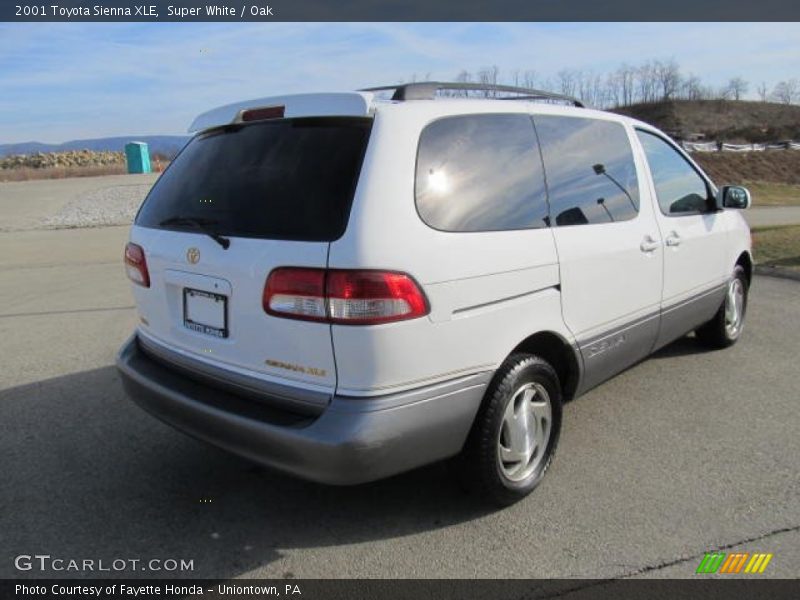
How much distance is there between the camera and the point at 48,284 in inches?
355

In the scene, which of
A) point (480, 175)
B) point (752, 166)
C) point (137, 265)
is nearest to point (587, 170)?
point (480, 175)

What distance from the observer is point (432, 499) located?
3.15 m

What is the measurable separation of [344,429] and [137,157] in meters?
43.4

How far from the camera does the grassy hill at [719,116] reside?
220 ft

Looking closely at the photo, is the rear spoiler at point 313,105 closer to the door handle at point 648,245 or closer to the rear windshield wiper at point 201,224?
the rear windshield wiper at point 201,224

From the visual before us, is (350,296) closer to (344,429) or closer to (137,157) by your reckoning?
(344,429)

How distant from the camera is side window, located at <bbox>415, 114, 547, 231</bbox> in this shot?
2.65 metres

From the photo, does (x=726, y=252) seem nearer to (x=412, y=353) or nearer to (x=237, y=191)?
(x=412, y=353)

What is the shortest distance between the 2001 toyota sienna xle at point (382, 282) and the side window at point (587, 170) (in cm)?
2

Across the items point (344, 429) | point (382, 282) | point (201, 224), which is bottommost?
point (344, 429)

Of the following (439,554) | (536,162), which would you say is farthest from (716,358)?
(439,554)

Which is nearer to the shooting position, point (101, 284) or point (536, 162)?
point (536, 162)

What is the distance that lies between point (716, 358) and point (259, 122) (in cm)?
412

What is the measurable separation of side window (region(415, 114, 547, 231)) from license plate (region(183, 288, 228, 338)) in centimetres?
96
